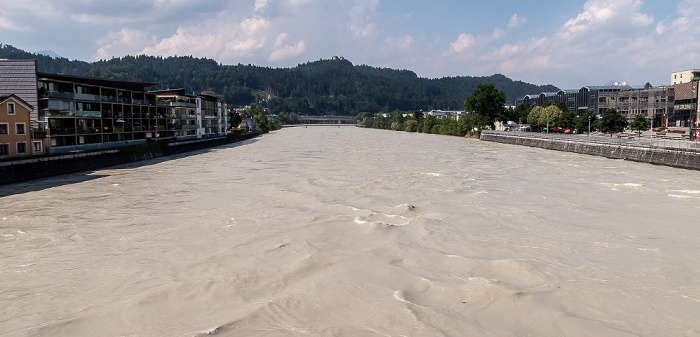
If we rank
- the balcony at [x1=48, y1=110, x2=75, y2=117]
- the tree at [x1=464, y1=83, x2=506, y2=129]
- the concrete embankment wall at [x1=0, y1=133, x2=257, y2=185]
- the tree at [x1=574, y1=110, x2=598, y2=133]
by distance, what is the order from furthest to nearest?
the tree at [x1=464, y1=83, x2=506, y2=129]
the tree at [x1=574, y1=110, x2=598, y2=133]
the balcony at [x1=48, y1=110, x2=75, y2=117]
the concrete embankment wall at [x1=0, y1=133, x2=257, y2=185]

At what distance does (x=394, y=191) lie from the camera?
28141mm

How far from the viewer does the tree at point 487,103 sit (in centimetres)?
10912

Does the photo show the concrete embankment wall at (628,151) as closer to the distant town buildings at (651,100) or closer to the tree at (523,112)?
the distant town buildings at (651,100)

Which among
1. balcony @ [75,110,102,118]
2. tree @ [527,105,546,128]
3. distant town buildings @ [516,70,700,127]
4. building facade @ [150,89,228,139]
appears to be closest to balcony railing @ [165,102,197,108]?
building facade @ [150,89,228,139]

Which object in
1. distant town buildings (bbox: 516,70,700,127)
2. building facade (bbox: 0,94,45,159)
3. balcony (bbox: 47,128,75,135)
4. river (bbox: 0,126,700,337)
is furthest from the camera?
distant town buildings (bbox: 516,70,700,127)

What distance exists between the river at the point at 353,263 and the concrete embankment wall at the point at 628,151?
14902 millimetres

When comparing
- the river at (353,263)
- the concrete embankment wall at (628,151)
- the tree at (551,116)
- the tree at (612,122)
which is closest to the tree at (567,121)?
the tree at (551,116)

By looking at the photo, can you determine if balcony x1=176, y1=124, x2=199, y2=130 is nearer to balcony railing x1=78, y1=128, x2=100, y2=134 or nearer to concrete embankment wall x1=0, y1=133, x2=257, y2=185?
concrete embankment wall x1=0, y1=133, x2=257, y2=185

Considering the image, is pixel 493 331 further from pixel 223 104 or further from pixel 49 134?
pixel 223 104

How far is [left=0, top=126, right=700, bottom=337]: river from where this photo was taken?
10.6m

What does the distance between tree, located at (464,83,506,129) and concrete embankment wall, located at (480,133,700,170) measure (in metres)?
29.0

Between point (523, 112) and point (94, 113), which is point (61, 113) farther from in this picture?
point (523, 112)

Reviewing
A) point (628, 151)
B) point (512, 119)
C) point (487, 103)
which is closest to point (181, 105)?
point (628, 151)

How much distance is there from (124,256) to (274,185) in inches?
649
